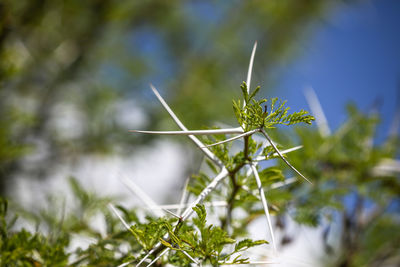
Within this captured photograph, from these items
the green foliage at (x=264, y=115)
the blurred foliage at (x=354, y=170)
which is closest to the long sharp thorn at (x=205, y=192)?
the green foliage at (x=264, y=115)

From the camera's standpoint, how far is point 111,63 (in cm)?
207

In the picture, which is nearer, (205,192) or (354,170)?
(205,192)

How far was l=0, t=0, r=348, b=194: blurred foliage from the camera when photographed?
108cm

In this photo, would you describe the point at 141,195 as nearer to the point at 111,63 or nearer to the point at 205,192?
the point at 205,192

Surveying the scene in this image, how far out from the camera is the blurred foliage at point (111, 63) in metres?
1.08

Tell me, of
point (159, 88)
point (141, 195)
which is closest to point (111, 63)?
point (159, 88)

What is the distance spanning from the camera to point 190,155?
199cm

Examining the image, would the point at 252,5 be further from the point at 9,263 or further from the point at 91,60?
the point at 9,263

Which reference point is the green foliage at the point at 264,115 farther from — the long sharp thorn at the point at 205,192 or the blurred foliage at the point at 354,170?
the blurred foliage at the point at 354,170

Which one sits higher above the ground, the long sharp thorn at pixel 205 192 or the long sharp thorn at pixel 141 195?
the long sharp thorn at pixel 205 192

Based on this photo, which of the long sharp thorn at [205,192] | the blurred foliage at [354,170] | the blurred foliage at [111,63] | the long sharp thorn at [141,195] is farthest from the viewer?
the blurred foliage at [111,63]

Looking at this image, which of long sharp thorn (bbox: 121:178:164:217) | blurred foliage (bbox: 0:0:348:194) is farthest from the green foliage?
→ blurred foliage (bbox: 0:0:348:194)

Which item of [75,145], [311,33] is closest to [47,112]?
[75,145]

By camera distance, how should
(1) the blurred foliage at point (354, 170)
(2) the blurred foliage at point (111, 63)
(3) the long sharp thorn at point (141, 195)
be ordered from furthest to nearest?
(2) the blurred foliage at point (111, 63) → (1) the blurred foliage at point (354, 170) → (3) the long sharp thorn at point (141, 195)
